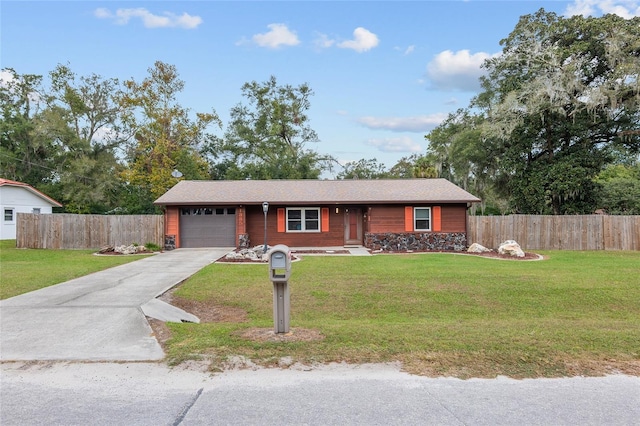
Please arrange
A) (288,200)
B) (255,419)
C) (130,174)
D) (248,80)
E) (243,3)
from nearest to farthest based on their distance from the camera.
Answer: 1. (255,419)
2. (243,3)
3. (288,200)
4. (130,174)
5. (248,80)

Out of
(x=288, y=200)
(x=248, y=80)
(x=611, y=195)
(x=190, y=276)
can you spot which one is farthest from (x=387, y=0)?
(x=248, y=80)

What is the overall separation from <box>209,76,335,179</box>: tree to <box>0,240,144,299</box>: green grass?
17216 mm

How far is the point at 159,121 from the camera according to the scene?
29312 mm

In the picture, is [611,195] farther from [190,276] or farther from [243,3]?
[190,276]

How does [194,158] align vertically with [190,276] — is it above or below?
above

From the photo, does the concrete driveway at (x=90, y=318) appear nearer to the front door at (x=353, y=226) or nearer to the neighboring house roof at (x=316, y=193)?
the neighboring house roof at (x=316, y=193)

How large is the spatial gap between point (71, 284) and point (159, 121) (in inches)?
895

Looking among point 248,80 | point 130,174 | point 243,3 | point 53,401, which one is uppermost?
point 248,80

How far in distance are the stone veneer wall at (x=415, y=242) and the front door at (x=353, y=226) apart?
174 centimetres

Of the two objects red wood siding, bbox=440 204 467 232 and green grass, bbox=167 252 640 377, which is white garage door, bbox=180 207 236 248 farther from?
red wood siding, bbox=440 204 467 232

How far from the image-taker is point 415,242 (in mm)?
18125

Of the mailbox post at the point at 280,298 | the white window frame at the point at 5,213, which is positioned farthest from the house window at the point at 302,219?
the white window frame at the point at 5,213

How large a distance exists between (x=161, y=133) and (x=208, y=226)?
14355 mm

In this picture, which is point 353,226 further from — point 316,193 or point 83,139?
point 83,139
